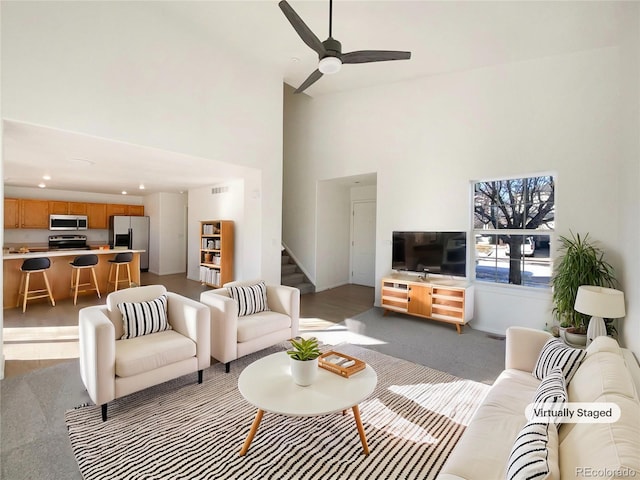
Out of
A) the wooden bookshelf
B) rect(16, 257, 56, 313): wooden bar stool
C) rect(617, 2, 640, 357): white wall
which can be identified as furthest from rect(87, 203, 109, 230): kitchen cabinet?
rect(617, 2, 640, 357): white wall

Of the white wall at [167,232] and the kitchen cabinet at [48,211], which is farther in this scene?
the white wall at [167,232]

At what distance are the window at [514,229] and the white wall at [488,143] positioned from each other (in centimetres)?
18

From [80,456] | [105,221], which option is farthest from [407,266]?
[105,221]

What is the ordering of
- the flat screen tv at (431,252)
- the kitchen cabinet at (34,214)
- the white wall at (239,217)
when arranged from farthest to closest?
the kitchen cabinet at (34,214) < the white wall at (239,217) < the flat screen tv at (431,252)

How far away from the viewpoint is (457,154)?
182 inches

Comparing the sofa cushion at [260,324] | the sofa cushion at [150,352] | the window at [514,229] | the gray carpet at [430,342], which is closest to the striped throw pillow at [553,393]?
the gray carpet at [430,342]

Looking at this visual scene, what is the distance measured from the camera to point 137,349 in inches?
97.9

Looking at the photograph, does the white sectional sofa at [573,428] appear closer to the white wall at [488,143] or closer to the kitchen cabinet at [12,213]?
the white wall at [488,143]

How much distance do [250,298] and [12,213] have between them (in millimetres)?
7312

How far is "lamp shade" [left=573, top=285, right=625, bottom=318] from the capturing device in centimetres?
258

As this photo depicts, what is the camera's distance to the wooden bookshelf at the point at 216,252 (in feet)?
21.0

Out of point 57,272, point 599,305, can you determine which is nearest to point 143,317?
point 599,305

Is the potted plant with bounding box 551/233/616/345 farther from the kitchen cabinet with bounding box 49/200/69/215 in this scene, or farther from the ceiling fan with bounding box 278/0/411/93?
the kitchen cabinet with bounding box 49/200/69/215

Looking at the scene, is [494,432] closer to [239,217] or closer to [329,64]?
[329,64]
